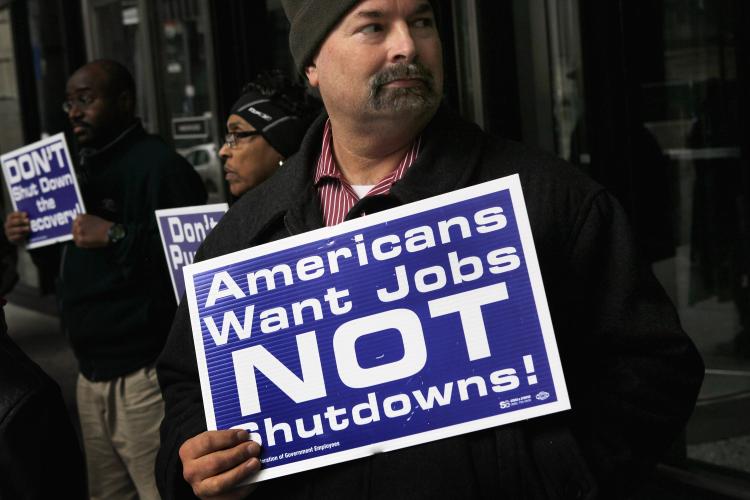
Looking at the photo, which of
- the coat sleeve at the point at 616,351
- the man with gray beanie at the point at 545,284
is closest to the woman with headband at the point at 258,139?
the man with gray beanie at the point at 545,284

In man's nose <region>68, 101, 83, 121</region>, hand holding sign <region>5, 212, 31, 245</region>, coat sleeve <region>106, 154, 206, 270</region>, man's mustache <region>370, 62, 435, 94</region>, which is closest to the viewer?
man's mustache <region>370, 62, 435, 94</region>

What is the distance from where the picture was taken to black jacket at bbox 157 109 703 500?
6.00ft

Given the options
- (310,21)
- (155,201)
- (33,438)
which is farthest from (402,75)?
(155,201)

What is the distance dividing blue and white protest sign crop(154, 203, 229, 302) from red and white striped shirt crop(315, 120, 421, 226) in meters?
1.47

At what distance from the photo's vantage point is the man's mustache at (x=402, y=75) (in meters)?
1.97

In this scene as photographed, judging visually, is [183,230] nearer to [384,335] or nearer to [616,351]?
[384,335]

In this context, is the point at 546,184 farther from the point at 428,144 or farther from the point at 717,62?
the point at 717,62

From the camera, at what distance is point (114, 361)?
4.23 meters

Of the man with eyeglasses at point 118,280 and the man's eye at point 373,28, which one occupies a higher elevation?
the man's eye at point 373,28

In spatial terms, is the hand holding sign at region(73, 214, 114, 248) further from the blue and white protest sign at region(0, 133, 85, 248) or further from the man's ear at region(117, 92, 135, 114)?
the man's ear at region(117, 92, 135, 114)

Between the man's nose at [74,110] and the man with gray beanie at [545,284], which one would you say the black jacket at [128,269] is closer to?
the man's nose at [74,110]

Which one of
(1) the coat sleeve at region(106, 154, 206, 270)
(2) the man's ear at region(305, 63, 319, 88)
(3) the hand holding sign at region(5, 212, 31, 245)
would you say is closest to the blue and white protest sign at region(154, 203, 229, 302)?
(1) the coat sleeve at region(106, 154, 206, 270)

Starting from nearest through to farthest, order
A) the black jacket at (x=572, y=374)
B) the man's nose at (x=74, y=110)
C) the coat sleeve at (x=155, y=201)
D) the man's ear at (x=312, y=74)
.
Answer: the black jacket at (x=572, y=374)
the man's ear at (x=312, y=74)
the coat sleeve at (x=155, y=201)
the man's nose at (x=74, y=110)

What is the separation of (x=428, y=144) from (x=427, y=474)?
0.58 meters
